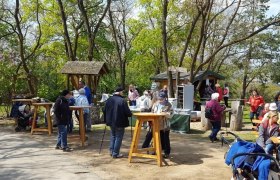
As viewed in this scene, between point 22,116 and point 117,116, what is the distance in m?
6.25

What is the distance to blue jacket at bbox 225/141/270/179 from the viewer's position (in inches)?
215

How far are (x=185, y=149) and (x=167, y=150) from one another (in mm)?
1415

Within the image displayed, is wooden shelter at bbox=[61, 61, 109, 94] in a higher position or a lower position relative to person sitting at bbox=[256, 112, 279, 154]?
higher

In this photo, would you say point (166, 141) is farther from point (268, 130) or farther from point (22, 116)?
point (22, 116)

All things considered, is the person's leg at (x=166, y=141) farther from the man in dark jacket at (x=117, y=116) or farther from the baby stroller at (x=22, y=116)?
the baby stroller at (x=22, y=116)

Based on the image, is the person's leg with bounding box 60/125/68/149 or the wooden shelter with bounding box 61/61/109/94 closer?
the person's leg with bounding box 60/125/68/149

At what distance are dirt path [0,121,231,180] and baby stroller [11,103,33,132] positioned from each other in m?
2.09

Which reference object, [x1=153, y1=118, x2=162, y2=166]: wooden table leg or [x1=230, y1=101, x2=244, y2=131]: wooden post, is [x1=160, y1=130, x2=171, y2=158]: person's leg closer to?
[x1=153, y1=118, x2=162, y2=166]: wooden table leg

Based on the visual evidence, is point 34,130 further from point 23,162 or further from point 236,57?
point 236,57

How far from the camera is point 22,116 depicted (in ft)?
46.4

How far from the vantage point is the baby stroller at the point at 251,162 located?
17.9 ft

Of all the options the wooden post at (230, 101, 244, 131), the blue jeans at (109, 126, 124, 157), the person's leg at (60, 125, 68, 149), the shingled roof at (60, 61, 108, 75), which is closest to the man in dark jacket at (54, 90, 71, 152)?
the person's leg at (60, 125, 68, 149)

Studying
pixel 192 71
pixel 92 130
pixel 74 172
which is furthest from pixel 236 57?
pixel 74 172

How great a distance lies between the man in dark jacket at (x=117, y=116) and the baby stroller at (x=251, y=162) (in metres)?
3.54
